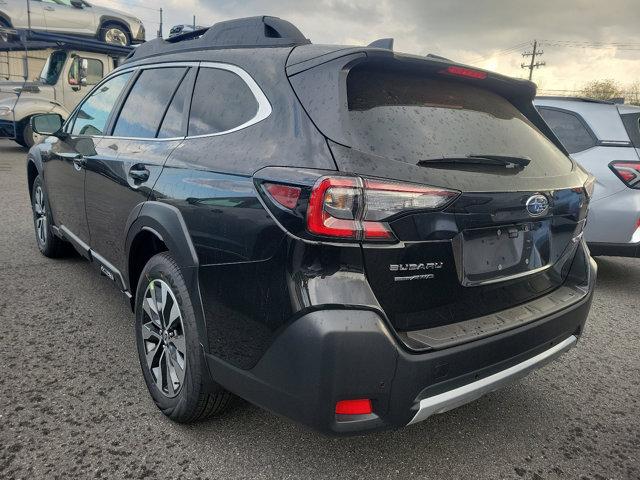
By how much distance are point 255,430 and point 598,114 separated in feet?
13.8

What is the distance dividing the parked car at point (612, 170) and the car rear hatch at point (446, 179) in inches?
90.6

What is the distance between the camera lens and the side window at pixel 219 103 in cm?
216

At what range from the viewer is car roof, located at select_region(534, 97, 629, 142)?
14.9ft

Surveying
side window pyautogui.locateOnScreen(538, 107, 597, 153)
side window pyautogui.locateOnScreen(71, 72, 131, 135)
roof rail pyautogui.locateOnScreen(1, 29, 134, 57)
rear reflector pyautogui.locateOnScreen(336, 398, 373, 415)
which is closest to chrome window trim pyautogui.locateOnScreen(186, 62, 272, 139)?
rear reflector pyautogui.locateOnScreen(336, 398, 373, 415)

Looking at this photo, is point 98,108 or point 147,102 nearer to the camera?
point 147,102

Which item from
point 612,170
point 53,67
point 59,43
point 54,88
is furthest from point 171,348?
point 53,67

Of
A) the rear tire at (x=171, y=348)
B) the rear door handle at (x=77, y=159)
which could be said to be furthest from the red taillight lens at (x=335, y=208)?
the rear door handle at (x=77, y=159)

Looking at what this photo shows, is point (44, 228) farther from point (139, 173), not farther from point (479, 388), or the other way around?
point (479, 388)

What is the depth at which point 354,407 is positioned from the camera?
173 centimetres

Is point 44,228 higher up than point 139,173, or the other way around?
point 139,173

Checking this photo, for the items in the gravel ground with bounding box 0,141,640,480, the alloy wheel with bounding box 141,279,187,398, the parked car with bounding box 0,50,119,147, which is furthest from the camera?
the parked car with bounding box 0,50,119,147

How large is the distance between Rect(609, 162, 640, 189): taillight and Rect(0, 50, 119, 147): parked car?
10.9 meters

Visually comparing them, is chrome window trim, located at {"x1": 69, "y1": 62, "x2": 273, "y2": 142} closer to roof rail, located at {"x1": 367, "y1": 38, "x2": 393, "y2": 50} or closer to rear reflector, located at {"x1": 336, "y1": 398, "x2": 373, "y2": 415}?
roof rail, located at {"x1": 367, "y1": 38, "x2": 393, "y2": 50}

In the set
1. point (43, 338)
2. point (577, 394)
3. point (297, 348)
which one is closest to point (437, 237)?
point (297, 348)
